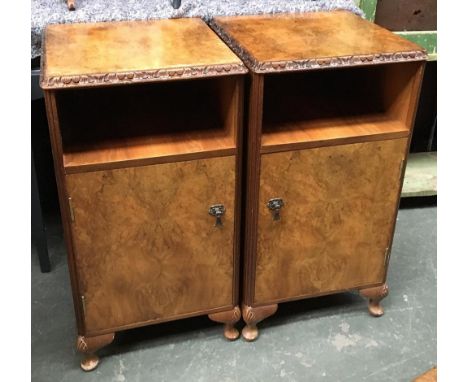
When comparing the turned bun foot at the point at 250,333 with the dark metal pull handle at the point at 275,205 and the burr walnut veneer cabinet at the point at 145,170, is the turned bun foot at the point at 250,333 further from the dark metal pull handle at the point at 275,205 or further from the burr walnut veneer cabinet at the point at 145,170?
the dark metal pull handle at the point at 275,205

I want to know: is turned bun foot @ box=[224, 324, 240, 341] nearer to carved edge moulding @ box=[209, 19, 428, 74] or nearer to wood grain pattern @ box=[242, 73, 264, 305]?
wood grain pattern @ box=[242, 73, 264, 305]

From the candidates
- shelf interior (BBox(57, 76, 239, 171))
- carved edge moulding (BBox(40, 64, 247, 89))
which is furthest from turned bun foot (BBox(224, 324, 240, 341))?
carved edge moulding (BBox(40, 64, 247, 89))

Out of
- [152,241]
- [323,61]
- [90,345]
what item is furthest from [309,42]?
→ [90,345]

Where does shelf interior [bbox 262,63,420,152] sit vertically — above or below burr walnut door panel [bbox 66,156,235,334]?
above

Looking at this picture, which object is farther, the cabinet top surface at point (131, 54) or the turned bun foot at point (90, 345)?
the turned bun foot at point (90, 345)

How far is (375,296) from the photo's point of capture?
150cm

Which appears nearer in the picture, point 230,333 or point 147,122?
point 147,122

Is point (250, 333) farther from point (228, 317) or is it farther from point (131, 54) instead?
point (131, 54)

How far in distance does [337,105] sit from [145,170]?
1.74 feet

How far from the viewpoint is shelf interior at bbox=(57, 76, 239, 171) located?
1135 mm

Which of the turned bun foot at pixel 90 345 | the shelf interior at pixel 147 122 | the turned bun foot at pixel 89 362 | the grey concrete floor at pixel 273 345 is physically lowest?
the grey concrete floor at pixel 273 345

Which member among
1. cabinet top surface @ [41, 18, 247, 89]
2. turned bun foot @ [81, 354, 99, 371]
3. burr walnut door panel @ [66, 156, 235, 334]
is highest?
cabinet top surface @ [41, 18, 247, 89]

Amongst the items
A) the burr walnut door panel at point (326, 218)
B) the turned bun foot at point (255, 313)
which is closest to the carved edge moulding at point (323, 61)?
the burr walnut door panel at point (326, 218)

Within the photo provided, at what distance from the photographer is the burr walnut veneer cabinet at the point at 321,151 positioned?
1.16 metres
